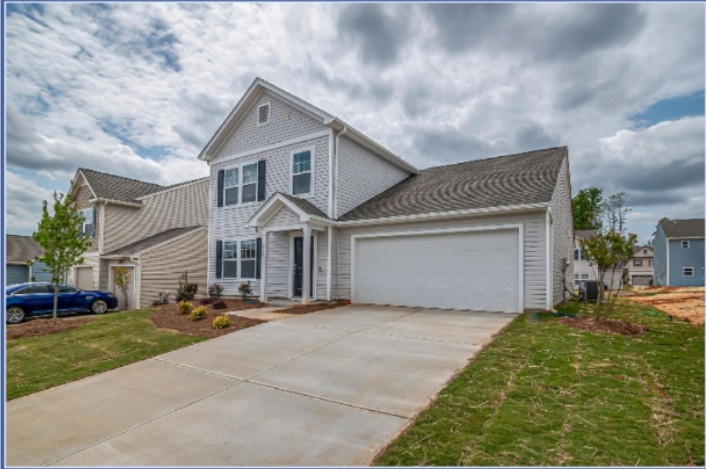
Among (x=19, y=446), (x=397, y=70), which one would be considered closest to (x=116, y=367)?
(x=19, y=446)

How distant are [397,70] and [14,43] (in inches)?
312

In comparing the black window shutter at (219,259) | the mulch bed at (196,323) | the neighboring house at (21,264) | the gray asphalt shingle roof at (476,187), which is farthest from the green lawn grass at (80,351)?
the neighboring house at (21,264)

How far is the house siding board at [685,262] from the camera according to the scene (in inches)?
1267

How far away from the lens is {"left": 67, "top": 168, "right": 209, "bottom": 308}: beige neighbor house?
1742 cm

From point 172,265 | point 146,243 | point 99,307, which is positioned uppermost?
point 146,243

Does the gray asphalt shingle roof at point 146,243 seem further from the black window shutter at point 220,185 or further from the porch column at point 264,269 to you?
the porch column at point 264,269

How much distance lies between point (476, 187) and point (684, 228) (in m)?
34.4

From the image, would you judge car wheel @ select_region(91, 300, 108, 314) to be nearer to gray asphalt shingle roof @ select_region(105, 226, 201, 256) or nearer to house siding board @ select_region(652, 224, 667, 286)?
gray asphalt shingle roof @ select_region(105, 226, 201, 256)

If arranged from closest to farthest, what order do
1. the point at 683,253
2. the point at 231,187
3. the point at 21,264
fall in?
the point at 231,187, the point at 21,264, the point at 683,253

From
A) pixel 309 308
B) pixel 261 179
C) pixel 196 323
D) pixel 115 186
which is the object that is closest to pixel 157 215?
pixel 115 186

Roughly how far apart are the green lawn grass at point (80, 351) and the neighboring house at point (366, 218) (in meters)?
4.85

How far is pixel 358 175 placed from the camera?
46.3 ft

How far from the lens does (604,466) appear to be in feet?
9.23

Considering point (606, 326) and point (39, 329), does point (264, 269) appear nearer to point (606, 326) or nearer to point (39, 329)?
point (39, 329)
